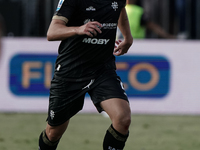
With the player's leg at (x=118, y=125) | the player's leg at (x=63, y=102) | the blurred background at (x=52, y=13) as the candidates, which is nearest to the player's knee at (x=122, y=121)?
the player's leg at (x=118, y=125)

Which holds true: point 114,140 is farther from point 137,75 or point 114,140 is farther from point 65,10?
point 137,75

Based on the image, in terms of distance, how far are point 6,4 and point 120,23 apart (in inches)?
232

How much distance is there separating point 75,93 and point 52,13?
596 cm

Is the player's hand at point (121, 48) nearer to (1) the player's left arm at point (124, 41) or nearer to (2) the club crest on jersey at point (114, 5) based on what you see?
(1) the player's left arm at point (124, 41)

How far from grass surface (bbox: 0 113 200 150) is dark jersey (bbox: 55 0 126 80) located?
1.84 m

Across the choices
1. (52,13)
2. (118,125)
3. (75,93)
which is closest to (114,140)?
(118,125)

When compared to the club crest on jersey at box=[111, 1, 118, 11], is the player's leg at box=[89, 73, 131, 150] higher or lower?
lower

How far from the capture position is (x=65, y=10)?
4465 mm

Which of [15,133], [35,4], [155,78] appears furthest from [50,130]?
[35,4]

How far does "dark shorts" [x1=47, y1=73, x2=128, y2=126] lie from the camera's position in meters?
4.73

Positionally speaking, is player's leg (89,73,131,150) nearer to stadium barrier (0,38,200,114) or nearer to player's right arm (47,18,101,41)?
player's right arm (47,18,101,41)

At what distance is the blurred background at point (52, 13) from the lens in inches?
415

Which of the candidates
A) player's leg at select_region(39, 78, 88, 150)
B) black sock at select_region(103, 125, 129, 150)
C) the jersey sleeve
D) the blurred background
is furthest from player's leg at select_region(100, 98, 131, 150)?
the blurred background

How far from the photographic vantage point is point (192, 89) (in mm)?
9906
